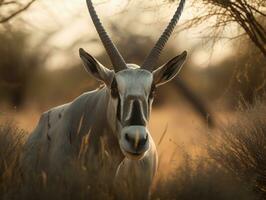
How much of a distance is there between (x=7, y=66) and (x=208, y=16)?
21.1m

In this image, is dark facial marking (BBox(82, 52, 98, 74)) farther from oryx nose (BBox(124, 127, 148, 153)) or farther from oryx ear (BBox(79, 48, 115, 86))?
oryx nose (BBox(124, 127, 148, 153))

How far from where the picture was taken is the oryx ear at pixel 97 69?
7841mm

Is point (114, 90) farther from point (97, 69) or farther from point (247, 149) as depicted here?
point (247, 149)

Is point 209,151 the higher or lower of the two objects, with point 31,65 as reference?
higher

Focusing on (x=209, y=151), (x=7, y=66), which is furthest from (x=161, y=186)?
(x=7, y=66)

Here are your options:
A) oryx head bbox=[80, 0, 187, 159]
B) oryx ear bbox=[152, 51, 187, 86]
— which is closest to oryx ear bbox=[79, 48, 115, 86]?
oryx head bbox=[80, 0, 187, 159]

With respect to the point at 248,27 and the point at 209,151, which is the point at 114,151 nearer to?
the point at 209,151

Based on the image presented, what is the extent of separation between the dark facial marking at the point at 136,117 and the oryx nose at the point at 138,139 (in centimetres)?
10

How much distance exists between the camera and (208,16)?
15883 millimetres

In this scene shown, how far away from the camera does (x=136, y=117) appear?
700 cm

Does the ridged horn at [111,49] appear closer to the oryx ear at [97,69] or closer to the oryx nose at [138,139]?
the oryx ear at [97,69]

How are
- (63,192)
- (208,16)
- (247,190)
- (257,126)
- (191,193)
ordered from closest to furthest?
(63,192), (191,193), (247,190), (257,126), (208,16)

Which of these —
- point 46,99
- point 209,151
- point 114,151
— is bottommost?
point 46,99

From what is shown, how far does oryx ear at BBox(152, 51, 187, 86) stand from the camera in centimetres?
799
